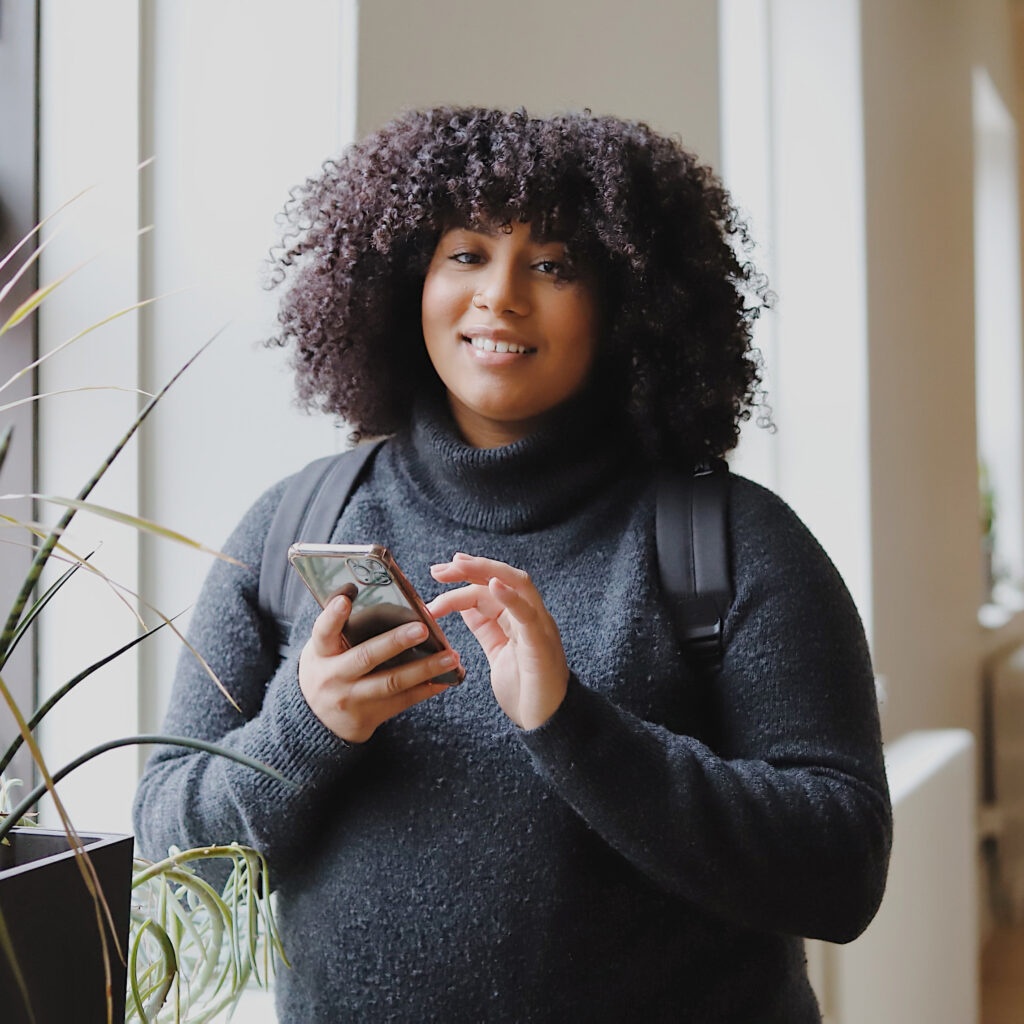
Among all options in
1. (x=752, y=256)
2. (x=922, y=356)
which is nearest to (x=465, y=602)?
(x=752, y=256)

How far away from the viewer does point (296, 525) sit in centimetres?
118

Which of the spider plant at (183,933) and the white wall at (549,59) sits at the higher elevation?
the white wall at (549,59)

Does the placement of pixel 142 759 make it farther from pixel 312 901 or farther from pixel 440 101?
pixel 440 101

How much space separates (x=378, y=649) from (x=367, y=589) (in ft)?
0.17

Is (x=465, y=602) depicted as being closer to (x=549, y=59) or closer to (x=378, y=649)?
(x=378, y=649)

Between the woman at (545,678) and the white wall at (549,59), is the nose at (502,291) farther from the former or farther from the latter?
the white wall at (549,59)

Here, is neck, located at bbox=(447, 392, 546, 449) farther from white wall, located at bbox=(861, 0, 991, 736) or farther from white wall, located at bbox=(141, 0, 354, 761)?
white wall, located at bbox=(861, 0, 991, 736)

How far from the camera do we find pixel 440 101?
1.49 m

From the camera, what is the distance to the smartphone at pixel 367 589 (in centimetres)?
87

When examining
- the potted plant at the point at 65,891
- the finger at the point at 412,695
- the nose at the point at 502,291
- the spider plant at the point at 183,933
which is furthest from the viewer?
the nose at the point at 502,291

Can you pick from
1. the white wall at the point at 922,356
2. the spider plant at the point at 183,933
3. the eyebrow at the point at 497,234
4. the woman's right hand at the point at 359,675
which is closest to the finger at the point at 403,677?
the woman's right hand at the point at 359,675

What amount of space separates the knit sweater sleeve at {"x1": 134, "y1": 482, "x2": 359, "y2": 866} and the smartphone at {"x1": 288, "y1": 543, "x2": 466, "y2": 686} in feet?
0.33

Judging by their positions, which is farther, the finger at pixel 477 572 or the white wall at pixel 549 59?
the white wall at pixel 549 59

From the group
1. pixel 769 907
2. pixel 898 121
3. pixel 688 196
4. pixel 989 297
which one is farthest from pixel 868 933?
pixel 989 297
